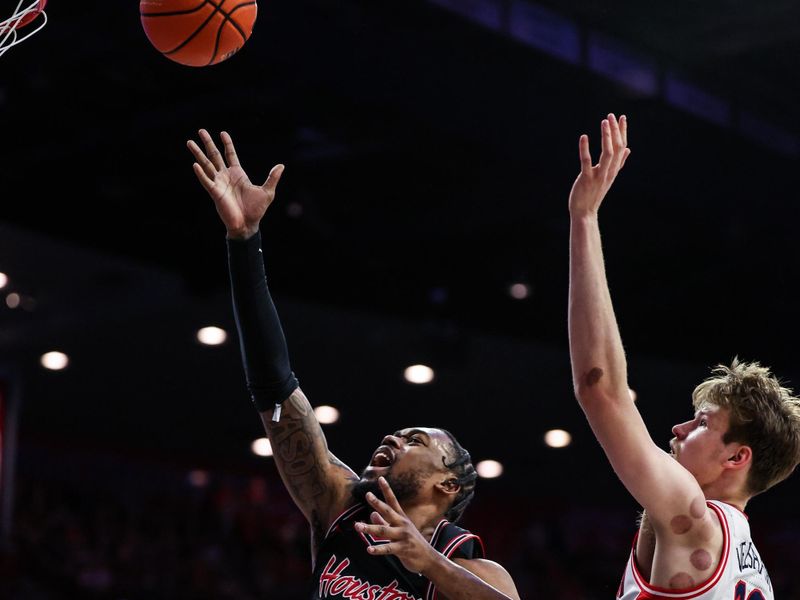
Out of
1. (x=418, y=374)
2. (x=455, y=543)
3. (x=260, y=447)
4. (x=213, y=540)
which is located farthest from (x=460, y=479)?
(x=260, y=447)

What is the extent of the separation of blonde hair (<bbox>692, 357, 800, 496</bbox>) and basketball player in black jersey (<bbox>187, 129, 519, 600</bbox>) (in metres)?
0.81

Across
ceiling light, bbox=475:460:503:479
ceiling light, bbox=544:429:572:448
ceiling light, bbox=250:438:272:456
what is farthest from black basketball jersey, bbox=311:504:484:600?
A: ceiling light, bbox=475:460:503:479

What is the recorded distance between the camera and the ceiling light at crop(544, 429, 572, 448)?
13844 millimetres

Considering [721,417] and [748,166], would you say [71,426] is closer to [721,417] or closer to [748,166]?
[748,166]

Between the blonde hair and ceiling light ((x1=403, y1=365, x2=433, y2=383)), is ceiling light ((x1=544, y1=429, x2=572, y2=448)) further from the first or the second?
the blonde hair

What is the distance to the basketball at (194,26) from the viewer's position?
12.8ft

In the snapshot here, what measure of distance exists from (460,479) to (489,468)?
436 inches

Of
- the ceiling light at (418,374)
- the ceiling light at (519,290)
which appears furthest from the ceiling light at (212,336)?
the ceiling light at (519,290)

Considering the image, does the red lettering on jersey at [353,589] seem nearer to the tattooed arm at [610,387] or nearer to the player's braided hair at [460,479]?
the player's braided hair at [460,479]

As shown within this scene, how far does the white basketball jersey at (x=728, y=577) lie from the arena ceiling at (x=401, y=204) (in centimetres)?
419

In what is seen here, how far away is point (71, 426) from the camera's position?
555 inches

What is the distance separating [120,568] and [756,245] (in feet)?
23.0

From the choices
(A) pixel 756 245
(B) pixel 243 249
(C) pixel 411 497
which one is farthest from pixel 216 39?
(A) pixel 756 245

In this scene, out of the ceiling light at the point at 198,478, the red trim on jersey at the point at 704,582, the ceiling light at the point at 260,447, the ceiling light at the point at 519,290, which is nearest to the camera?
the red trim on jersey at the point at 704,582
